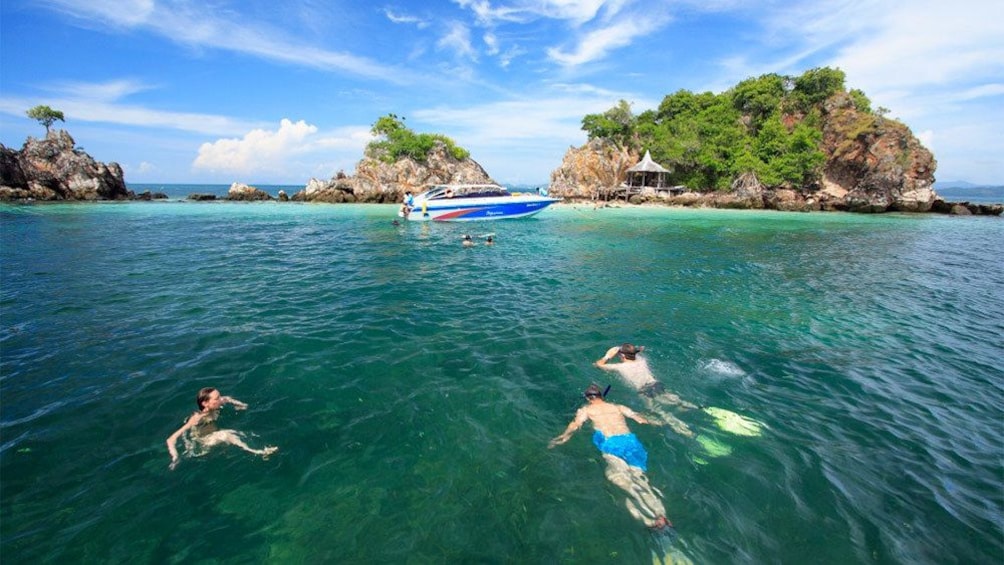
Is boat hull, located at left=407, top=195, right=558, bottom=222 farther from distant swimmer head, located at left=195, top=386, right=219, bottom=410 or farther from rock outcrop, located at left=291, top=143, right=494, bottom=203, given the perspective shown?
distant swimmer head, located at left=195, top=386, right=219, bottom=410

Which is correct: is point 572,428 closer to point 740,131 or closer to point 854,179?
point 740,131

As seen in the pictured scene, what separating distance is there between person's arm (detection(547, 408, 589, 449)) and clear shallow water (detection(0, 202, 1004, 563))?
0.17 meters

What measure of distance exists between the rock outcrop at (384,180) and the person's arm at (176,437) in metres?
57.4

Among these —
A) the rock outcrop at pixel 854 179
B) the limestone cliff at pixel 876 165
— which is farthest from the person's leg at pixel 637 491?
the limestone cliff at pixel 876 165

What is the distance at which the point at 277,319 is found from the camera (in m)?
10.8

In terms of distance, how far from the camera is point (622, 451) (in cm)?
565

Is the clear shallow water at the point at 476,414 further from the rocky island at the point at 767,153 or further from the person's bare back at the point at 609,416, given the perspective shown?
the rocky island at the point at 767,153

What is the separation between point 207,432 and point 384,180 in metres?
61.4

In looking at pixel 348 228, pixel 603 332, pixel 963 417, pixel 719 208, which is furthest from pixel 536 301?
pixel 719 208

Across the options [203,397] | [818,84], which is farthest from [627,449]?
[818,84]

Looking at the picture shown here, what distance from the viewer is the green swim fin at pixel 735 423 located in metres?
6.43

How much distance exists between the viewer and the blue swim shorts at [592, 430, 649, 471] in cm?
555

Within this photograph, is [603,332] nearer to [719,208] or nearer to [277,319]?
[277,319]

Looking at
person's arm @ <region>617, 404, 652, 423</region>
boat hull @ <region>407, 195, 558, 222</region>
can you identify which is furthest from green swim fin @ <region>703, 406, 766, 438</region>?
boat hull @ <region>407, 195, 558, 222</region>
